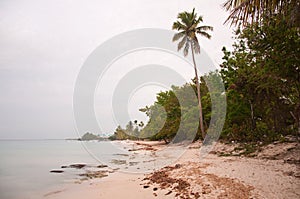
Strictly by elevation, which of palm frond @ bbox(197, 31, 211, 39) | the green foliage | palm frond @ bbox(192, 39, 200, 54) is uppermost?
palm frond @ bbox(197, 31, 211, 39)

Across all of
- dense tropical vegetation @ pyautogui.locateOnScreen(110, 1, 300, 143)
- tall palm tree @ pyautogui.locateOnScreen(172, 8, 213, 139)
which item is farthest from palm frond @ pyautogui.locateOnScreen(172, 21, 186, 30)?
dense tropical vegetation @ pyautogui.locateOnScreen(110, 1, 300, 143)

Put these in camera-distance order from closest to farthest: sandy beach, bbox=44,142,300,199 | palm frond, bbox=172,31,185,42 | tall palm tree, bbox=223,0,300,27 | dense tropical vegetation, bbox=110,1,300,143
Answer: tall palm tree, bbox=223,0,300,27, sandy beach, bbox=44,142,300,199, dense tropical vegetation, bbox=110,1,300,143, palm frond, bbox=172,31,185,42

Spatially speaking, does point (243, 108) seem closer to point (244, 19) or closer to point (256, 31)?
point (256, 31)

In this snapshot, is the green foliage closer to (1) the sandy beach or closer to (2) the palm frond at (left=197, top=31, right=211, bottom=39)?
(1) the sandy beach

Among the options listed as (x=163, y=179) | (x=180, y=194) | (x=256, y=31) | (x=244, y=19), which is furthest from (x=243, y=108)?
(x=244, y=19)

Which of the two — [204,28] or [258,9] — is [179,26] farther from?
[258,9]

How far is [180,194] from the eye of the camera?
688cm

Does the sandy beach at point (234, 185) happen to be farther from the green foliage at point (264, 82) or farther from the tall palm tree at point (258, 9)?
the tall palm tree at point (258, 9)

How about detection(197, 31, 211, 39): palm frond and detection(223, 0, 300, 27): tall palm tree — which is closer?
detection(223, 0, 300, 27): tall palm tree

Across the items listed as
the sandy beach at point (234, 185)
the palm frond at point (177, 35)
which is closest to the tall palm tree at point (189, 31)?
the palm frond at point (177, 35)

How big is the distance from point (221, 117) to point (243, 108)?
3.13 meters

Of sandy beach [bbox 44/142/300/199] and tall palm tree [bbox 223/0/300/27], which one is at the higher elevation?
tall palm tree [bbox 223/0/300/27]

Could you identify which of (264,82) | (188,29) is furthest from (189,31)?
(264,82)

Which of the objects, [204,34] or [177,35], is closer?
[204,34]
